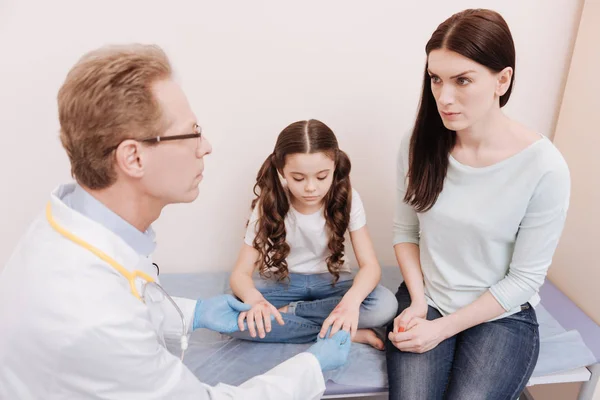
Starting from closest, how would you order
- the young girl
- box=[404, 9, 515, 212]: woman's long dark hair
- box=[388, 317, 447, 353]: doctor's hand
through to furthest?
box=[404, 9, 515, 212]: woman's long dark hair
box=[388, 317, 447, 353]: doctor's hand
the young girl

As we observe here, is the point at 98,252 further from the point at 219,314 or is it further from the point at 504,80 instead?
the point at 504,80

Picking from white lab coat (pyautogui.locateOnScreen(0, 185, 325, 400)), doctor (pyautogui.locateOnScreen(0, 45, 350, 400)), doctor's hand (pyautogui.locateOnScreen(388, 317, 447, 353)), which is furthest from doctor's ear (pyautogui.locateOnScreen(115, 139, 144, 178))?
doctor's hand (pyautogui.locateOnScreen(388, 317, 447, 353))

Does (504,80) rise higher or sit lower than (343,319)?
higher

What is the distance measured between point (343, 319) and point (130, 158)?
799mm

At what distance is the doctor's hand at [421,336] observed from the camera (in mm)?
1351

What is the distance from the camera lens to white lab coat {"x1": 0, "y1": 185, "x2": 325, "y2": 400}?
33.1 inches

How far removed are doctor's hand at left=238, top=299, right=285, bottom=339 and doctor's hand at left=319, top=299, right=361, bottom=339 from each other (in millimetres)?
133

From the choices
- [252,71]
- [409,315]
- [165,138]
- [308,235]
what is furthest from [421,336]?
[252,71]

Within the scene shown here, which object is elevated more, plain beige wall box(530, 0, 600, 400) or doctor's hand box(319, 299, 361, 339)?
plain beige wall box(530, 0, 600, 400)

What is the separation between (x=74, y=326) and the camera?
832 millimetres

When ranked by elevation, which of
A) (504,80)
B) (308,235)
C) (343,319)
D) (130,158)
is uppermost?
(504,80)

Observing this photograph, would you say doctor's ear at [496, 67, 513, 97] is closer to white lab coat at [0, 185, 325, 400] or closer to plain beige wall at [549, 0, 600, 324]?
plain beige wall at [549, 0, 600, 324]

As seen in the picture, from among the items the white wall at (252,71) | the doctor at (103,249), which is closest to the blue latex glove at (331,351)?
the doctor at (103,249)

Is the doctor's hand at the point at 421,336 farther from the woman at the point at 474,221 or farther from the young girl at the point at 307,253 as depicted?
the young girl at the point at 307,253
